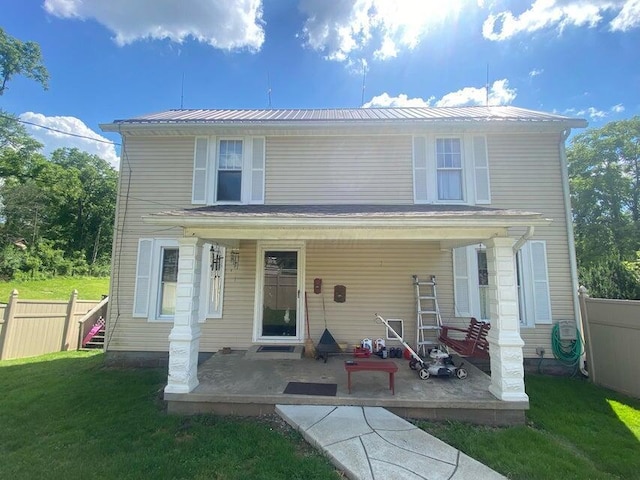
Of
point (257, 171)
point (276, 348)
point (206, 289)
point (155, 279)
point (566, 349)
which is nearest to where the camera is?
point (566, 349)

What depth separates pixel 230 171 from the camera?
7.02m

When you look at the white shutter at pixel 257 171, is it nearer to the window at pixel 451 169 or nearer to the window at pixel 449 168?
the window at pixel 451 169

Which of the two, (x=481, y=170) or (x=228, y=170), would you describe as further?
(x=228, y=170)

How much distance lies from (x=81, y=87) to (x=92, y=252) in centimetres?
1712

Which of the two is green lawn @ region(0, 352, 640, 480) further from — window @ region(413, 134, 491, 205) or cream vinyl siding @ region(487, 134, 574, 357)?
window @ region(413, 134, 491, 205)

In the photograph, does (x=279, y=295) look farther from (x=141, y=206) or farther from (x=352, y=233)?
(x=141, y=206)

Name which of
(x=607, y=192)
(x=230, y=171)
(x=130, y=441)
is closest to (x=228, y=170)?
(x=230, y=171)

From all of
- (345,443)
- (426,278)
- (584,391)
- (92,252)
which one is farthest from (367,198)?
(92,252)

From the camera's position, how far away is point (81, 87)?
13586 millimetres

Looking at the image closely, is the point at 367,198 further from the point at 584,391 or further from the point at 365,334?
the point at 584,391

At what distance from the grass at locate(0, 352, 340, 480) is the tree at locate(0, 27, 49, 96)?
23.6 m

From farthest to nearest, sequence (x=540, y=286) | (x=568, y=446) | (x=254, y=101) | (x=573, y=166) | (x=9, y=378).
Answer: (x=573, y=166) < (x=254, y=101) < (x=540, y=286) < (x=9, y=378) < (x=568, y=446)

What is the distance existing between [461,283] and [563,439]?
316 centimetres

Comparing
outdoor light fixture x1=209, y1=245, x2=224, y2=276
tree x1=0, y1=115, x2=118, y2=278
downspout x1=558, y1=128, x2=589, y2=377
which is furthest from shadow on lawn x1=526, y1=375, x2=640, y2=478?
tree x1=0, y1=115, x2=118, y2=278
